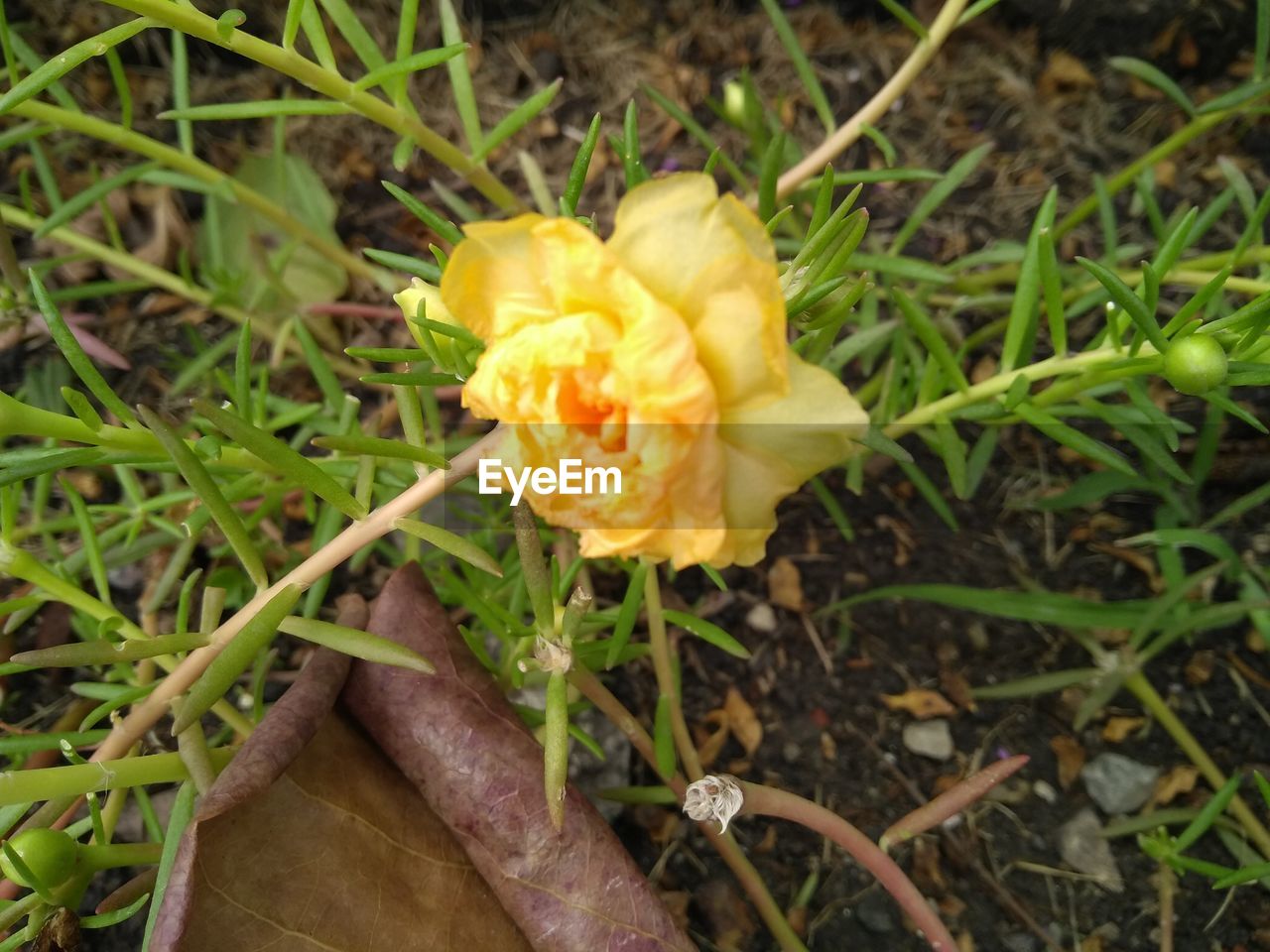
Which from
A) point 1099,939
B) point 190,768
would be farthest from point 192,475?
point 1099,939

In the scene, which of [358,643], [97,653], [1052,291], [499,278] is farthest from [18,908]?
[1052,291]

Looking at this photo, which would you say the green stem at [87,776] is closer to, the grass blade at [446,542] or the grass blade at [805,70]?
the grass blade at [446,542]

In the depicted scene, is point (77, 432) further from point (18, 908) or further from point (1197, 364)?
point (1197, 364)

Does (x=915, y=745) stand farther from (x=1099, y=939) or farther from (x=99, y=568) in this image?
(x=99, y=568)

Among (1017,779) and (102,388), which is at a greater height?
(102,388)

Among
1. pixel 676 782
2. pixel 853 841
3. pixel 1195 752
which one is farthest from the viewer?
pixel 1195 752

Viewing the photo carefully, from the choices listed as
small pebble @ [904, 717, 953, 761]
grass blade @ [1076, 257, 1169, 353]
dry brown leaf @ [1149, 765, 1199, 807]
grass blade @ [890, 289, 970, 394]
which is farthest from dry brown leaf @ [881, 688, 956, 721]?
grass blade @ [1076, 257, 1169, 353]
